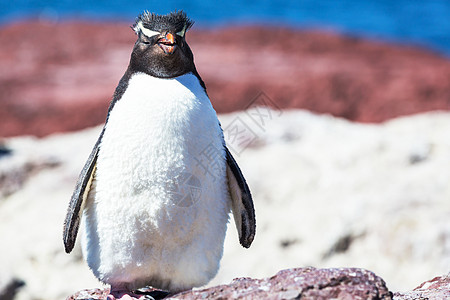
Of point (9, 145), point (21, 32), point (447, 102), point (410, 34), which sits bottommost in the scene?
point (9, 145)

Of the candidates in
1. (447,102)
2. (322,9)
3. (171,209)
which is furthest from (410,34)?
(171,209)

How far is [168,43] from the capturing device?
2699 mm

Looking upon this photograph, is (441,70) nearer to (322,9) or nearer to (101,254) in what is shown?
(101,254)

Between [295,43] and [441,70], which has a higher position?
[295,43]

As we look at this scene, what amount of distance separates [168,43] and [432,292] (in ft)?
5.18

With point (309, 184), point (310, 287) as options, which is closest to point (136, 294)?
point (310, 287)

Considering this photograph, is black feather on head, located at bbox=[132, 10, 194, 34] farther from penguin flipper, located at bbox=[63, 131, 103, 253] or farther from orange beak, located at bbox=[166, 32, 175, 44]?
penguin flipper, located at bbox=[63, 131, 103, 253]

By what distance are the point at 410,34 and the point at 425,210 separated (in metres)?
20.1

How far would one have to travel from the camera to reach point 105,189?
2.84 meters

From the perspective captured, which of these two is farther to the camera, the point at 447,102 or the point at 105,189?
the point at 447,102

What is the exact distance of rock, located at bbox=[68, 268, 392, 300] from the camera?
2.22 m

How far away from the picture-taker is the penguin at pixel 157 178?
2.72 m

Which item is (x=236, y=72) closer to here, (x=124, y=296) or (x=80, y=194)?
(x=80, y=194)

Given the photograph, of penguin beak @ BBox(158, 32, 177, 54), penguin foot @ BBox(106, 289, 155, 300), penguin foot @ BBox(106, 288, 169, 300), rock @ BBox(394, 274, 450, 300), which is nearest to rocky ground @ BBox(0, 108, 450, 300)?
rock @ BBox(394, 274, 450, 300)
